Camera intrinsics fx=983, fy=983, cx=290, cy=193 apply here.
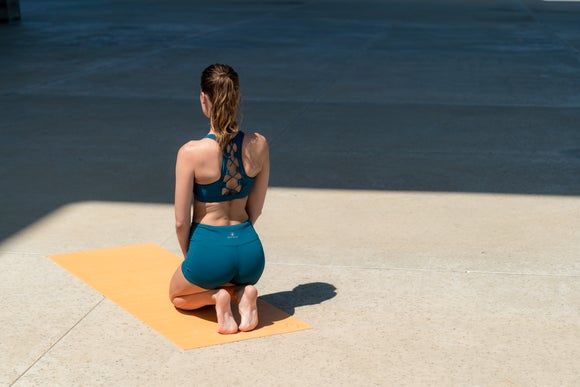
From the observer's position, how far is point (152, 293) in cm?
537

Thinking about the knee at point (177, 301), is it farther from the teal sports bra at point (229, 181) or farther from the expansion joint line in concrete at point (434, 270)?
the expansion joint line in concrete at point (434, 270)

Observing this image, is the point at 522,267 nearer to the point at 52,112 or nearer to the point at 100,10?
the point at 52,112

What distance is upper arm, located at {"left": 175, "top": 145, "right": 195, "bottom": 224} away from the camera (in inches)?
185

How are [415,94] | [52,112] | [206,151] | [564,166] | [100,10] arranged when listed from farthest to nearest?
[100,10] < [415,94] < [52,112] < [564,166] < [206,151]

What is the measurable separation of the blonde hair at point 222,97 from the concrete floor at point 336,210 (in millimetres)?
1017

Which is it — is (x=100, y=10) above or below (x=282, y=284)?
below

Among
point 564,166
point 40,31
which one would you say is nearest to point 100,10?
point 40,31

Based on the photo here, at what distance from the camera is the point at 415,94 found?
42.1ft

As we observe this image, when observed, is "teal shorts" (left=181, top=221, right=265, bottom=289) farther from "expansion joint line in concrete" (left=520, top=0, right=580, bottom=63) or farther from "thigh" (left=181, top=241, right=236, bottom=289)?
"expansion joint line in concrete" (left=520, top=0, right=580, bottom=63)

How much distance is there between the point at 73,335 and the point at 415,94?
8.71m

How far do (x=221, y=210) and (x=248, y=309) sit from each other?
51cm

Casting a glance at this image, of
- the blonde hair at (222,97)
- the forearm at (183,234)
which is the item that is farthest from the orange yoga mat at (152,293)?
the blonde hair at (222,97)

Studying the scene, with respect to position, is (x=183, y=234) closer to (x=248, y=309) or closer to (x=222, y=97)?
(x=248, y=309)

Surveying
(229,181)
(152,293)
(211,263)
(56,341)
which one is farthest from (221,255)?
(56,341)
